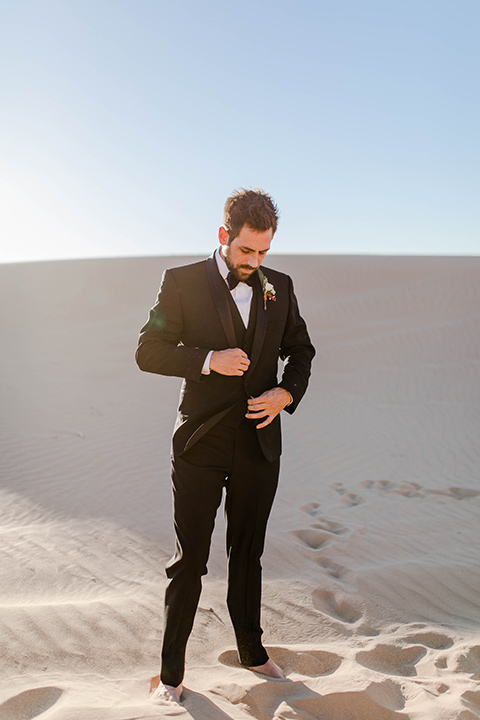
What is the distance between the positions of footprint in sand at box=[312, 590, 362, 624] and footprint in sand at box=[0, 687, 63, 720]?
1.72 meters

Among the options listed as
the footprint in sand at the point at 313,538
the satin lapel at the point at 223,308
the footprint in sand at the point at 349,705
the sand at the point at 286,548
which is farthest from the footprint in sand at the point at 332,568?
the satin lapel at the point at 223,308

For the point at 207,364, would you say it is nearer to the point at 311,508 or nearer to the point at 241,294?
the point at 241,294

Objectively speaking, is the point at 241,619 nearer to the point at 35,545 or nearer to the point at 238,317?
the point at 238,317

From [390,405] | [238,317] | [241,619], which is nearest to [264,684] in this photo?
[241,619]

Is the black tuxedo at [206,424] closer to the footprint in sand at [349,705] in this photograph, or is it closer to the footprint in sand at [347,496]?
the footprint in sand at [349,705]

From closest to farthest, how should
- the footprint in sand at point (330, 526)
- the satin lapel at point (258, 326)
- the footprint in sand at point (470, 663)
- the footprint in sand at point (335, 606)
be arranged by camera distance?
1. the satin lapel at point (258, 326)
2. the footprint in sand at point (470, 663)
3. the footprint in sand at point (335, 606)
4. the footprint in sand at point (330, 526)

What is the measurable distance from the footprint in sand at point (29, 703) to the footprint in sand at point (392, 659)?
1.49 m

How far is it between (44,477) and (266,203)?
5451 mm

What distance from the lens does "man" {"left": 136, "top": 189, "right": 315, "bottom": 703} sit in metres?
2.52

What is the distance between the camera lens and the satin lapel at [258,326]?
2.64 meters

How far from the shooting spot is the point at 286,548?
477cm

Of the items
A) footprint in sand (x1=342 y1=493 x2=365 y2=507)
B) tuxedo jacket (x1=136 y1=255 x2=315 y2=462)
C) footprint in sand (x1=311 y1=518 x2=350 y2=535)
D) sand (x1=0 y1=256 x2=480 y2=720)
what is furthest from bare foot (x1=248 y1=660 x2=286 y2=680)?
footprint in sand (x1=342 y1=493 x2=365 y2=507)

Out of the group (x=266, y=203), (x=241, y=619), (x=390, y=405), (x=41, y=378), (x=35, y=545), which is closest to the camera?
(x=266, y=203)

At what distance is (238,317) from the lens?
268 cm
